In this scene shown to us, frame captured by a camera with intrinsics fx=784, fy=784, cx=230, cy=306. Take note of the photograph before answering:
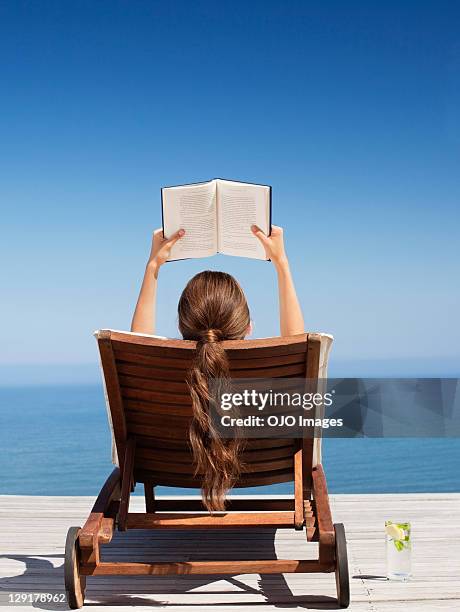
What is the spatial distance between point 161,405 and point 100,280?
209 feet

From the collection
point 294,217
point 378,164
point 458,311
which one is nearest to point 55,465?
point 378,164

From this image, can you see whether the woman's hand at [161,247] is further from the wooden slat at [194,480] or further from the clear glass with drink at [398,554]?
the clear glass with drink at [398,554]

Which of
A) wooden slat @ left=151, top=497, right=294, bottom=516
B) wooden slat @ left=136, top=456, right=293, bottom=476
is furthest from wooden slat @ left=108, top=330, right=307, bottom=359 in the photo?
wooden slat @ left=151, top=497, right=294, bottom=516

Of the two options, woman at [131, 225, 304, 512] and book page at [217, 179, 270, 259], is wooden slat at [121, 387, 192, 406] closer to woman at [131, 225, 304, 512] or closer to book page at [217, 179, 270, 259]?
woman at [131, 225, 304, 512]

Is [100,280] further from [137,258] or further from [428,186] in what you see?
[428,186]

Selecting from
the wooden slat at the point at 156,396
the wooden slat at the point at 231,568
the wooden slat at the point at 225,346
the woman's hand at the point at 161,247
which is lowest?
the wooden slat at the point at 231,568

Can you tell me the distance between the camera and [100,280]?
65625 mm

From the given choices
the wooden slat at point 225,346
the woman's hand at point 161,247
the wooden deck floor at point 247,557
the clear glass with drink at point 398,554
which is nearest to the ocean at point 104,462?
the wooden deck floor at point 247,557

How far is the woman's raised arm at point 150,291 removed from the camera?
319cm

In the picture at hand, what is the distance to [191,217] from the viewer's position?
3.32m

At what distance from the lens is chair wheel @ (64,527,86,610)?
2578mm

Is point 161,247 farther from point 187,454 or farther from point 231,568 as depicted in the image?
point 231,568

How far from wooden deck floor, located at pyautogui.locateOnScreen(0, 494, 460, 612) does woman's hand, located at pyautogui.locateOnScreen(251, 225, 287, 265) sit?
1.29 metres

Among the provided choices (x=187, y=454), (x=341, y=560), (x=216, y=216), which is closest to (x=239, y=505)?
(x=187, y=454)
